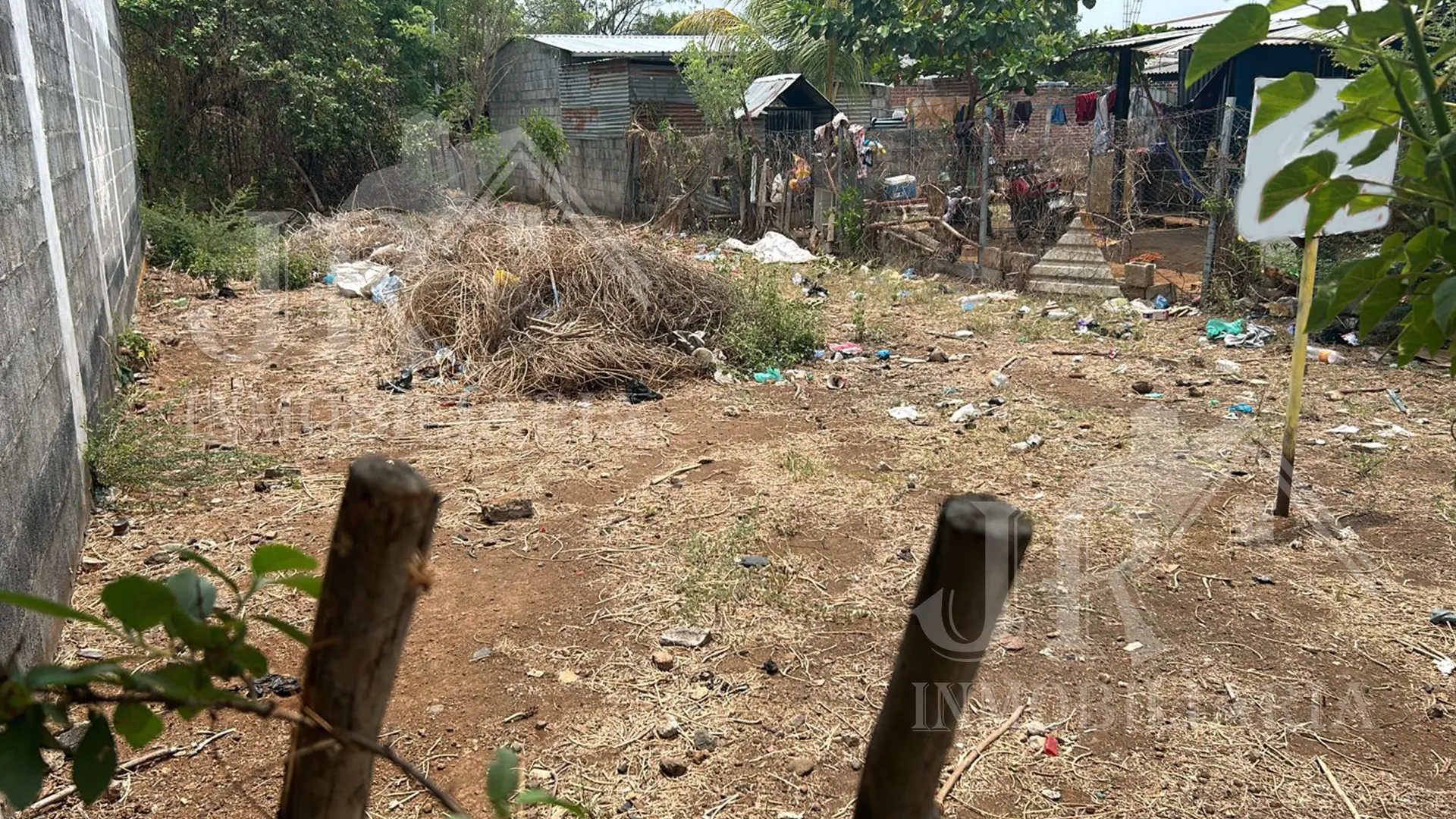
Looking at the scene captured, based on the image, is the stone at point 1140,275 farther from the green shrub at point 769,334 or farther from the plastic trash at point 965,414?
the plastic trash at point 965,414

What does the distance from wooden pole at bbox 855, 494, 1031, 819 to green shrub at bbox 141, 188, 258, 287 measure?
31.4 ft

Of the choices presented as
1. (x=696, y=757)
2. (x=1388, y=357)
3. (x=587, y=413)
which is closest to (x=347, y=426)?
(x=587, y=413)

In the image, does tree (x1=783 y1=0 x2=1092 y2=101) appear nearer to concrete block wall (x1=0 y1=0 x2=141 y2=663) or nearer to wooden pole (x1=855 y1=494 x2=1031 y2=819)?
concrete block wall (x1=0 y1=0 x2=141 y2=663)

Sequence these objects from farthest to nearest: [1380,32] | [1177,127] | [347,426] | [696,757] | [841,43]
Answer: [841,43]
[1177,127]
[347,426]
[696,757]
[1380,32]

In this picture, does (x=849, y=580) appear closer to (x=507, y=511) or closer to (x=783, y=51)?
(x=507, y=511)

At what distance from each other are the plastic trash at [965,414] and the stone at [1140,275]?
3.62 m

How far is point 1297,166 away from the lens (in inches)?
44.2

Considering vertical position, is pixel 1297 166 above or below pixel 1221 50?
below

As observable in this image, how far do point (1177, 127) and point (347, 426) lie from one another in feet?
24.8

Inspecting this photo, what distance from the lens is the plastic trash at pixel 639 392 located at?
19.8 feet

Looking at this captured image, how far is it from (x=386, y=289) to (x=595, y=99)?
11.3m

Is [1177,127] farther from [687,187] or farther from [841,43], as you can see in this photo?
[687,187]

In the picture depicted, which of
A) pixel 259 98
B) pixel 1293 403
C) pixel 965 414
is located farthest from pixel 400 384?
pixel 259 98

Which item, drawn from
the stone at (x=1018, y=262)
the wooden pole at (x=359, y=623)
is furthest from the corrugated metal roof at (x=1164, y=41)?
the wooden pole at (x=359, y=623)
